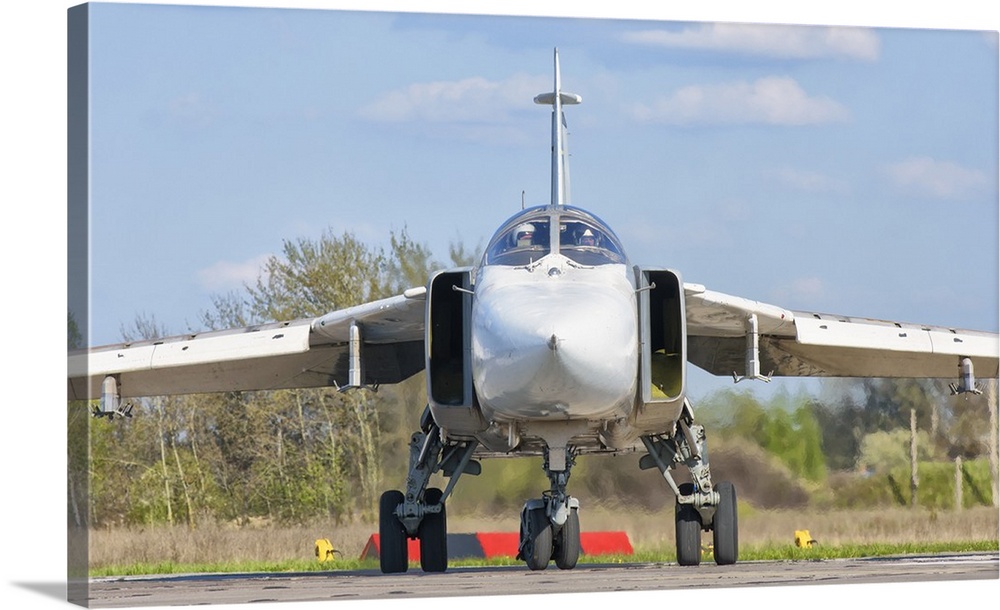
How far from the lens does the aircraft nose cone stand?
9.53m

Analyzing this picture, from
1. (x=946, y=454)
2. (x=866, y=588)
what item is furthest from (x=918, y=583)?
(x=946, y=454)

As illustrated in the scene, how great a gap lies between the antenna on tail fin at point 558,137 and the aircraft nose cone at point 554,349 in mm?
3680

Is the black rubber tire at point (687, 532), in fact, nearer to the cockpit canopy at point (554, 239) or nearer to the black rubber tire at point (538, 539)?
the black rubber tire at point (538, 539)

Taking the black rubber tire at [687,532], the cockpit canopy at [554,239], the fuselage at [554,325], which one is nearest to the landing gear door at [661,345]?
the fuselage at [554,325]

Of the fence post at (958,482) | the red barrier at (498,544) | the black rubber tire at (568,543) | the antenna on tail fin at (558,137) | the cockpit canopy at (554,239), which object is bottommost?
the red barrier at (498,544)

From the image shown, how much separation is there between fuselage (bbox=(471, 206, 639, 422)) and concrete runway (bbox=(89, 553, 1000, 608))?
1.08 m

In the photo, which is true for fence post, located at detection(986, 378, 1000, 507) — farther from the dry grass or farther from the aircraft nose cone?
the aircraft nose cone

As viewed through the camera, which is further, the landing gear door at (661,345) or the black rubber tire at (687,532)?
the black rubber tire at (687,532)

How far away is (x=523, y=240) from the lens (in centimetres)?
1108

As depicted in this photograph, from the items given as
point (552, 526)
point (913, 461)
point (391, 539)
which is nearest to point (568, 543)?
point (552, 526)

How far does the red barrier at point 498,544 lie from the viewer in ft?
45.8

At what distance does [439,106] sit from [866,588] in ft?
18.0

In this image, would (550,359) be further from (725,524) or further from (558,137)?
(558,137)

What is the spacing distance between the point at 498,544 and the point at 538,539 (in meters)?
3.28
